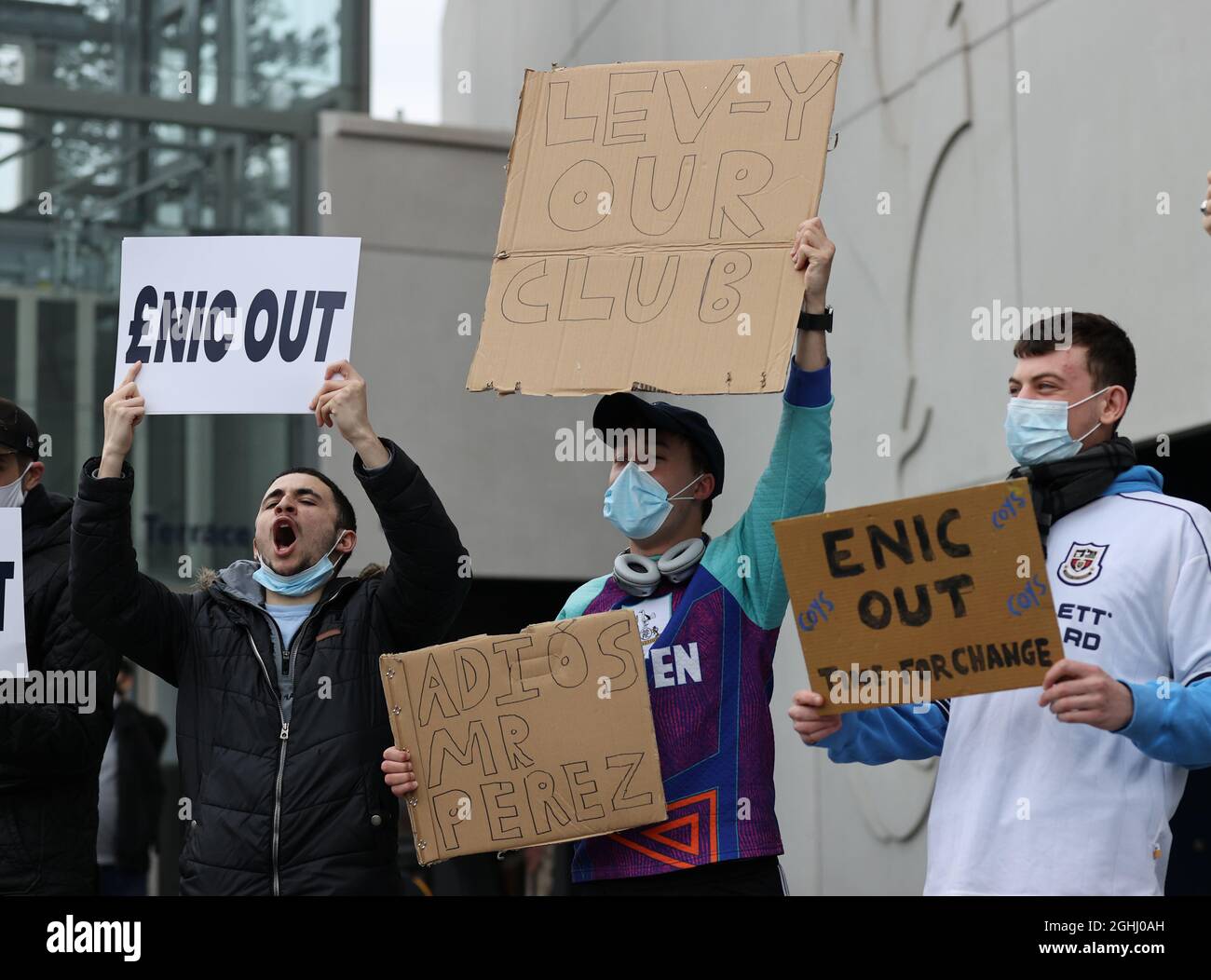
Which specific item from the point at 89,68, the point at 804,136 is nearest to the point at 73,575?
the point at 804,136

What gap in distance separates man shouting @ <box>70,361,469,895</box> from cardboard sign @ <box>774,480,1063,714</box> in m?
1.03

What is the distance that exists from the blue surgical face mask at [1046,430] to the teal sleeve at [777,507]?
17.0 inches

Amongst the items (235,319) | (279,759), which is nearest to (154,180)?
(235,319)

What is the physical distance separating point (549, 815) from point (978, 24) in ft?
18.0

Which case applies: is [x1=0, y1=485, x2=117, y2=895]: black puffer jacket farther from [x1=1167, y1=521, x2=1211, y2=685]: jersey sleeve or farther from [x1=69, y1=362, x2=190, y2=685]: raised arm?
[x1=1167, y1=521, x2=1211, y2=685]: jersey sleeve

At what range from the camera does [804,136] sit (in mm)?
4430

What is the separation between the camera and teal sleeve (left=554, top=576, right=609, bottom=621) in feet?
14.8

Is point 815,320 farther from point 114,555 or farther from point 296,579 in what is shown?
point 114,555

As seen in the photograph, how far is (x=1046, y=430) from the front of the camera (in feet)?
13.6

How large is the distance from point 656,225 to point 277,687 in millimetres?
1433

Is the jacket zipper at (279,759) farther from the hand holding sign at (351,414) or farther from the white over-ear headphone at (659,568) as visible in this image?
the white over-ear headphone at (659,568)

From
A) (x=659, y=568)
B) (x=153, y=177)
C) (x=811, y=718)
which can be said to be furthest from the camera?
(x=153, y=177)

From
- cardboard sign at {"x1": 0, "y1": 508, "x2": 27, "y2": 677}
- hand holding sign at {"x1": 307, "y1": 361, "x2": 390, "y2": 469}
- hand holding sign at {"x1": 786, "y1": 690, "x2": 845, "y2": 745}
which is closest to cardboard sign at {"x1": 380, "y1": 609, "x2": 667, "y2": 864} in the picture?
hand holding sign at {"x1": 786, "y1": 690, "x2": 845, "y2": 745}

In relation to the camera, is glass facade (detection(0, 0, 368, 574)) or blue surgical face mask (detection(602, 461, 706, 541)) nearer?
blue surgical face mask (detection(602, 461, 706, 541))
